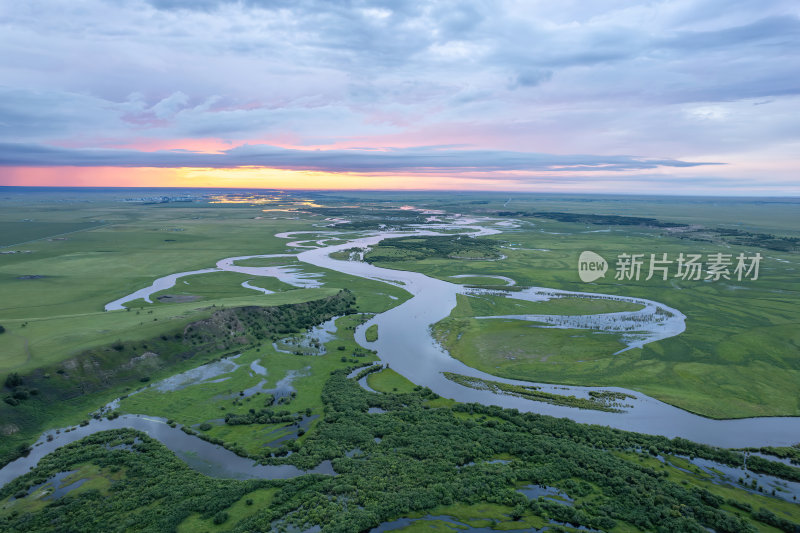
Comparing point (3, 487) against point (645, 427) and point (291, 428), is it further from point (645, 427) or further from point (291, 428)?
point (645, 427)

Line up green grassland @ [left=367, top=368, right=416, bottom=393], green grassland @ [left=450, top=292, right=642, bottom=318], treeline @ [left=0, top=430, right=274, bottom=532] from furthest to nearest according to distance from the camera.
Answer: green grassland @ [left=450, top=292, right=642, bottom=318]
green grassland @ [left=367, top=368, right=416, bottom=393]
treeline @ [left=0, top=430, right=274, bottom=532]

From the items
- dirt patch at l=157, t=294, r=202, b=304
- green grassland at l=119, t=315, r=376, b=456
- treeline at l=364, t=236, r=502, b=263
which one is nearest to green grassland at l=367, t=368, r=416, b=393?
green grassland at l=119, t=315, r=376, b=456

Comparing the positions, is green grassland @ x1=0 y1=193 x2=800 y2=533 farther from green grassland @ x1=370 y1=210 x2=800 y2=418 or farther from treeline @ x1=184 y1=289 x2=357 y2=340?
treeline @ x1=184 y1=289 x2=357 y2=340

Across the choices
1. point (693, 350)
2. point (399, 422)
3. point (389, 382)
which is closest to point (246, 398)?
point (389, 382)

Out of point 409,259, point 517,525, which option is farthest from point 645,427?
point 409,259

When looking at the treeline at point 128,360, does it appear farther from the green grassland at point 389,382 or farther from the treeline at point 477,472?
the treeline at point 477,472

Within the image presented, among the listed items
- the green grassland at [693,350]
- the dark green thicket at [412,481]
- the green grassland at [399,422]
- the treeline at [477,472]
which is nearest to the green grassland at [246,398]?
the green grassland at [399,422]
